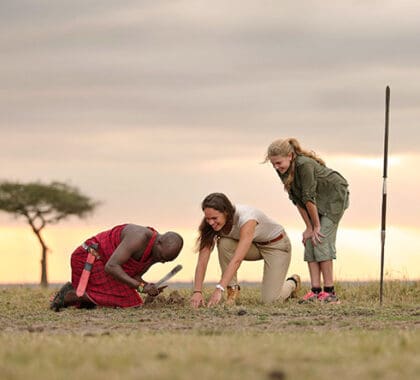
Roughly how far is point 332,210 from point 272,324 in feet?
9.07

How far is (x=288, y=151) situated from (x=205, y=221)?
3.78ft

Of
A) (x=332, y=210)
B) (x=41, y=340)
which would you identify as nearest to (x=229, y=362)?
(x=41, y=340)

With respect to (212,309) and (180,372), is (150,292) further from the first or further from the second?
(180,372)

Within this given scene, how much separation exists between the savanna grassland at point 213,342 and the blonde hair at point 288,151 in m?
1.37

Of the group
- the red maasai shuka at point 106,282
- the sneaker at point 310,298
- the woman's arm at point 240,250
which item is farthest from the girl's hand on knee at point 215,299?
the sneaker at point 310,298

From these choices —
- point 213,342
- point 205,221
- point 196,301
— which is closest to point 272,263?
point 205,221

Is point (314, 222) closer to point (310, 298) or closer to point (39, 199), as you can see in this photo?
point (310, 298)

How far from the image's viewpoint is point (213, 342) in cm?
680

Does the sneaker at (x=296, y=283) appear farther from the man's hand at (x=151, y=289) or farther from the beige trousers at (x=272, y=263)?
the man's hand at (x=151, y=289)

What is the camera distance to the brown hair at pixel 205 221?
10.3m

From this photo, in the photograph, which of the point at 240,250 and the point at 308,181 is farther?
the point at 308,181

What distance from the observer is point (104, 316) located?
986 cm

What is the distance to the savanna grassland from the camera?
17.8ft

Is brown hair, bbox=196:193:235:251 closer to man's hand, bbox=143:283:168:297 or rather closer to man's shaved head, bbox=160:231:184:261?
man's shaved head, bbox=160:231:184:261
